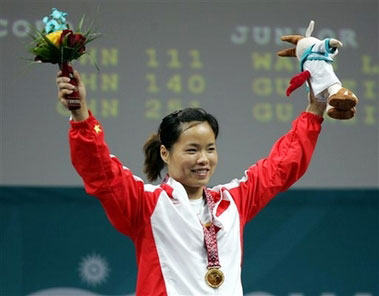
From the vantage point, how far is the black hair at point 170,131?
10.3ft

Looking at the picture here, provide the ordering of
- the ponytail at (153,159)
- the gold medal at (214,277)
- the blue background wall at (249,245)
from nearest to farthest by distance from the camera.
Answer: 1. the gold medal at (214,277)
2. the ponytail at (153,159)
3. the blue background wall at (249,245)

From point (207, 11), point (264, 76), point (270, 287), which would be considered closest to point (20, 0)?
point (207, 11)

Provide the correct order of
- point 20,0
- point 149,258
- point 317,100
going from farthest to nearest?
point 20,0 → point 317,100 → point 149,258

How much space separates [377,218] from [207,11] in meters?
1.33

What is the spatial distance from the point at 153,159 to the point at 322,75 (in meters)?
0.58

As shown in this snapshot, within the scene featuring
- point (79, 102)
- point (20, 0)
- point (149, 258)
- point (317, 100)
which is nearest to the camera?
point (79, 102)

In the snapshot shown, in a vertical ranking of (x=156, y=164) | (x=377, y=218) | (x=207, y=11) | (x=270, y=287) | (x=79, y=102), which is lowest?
(x=270, y=287)

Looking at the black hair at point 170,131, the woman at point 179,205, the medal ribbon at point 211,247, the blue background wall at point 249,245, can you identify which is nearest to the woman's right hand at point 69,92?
the woman at point 179,205

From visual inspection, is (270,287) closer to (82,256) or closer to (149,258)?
(82,256)

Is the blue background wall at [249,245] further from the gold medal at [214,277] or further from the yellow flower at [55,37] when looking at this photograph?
the yellow flower at [55,37]

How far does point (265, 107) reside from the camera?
5121 mm

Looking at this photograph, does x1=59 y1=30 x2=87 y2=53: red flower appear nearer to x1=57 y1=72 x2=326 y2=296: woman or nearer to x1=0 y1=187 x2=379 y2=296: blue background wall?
x1=57 y1=72 x2=326 y2=296: woman

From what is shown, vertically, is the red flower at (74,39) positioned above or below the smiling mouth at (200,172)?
above

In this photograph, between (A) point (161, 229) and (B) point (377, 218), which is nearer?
(A) point (161, 229)
